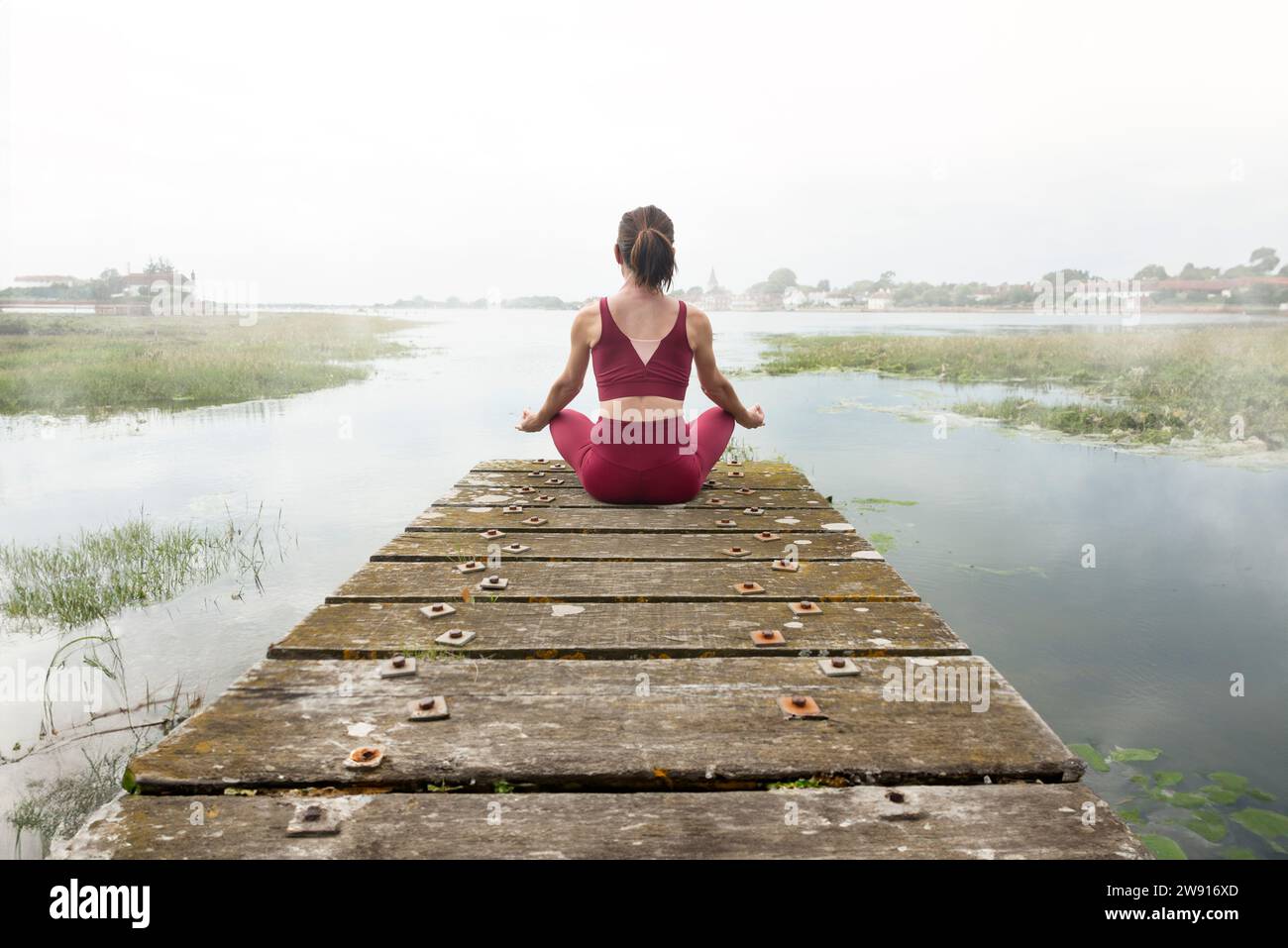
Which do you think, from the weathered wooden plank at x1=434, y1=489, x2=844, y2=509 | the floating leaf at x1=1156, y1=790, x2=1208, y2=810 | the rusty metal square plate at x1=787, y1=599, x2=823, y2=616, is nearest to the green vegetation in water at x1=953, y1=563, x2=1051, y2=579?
the weathered wooden plank at x1=434, y1=489, x2=844, y2=509

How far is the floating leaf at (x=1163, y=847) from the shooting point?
3531 millimetres

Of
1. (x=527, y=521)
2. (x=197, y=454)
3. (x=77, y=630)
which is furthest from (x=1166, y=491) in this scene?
(x=197, y=454)

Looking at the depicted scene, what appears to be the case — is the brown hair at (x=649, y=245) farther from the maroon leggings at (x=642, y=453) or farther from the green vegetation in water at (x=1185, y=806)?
the green vegetation in water at (x=1185, y=806)

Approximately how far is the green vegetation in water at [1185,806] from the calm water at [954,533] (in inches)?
2.2

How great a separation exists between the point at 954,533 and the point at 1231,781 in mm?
4908

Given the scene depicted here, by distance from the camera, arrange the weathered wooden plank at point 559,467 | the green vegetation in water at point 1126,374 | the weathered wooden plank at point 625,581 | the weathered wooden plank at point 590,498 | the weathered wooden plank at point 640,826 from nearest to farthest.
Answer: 1. the weathered wooden plank at point 640,826
2. the weathered wooden plank at point 625,581
3. the weathered wooden plank at point 590,498
4. the weathered wooden plank at point 559,467
5. the green vegetation in water at point 1126,374

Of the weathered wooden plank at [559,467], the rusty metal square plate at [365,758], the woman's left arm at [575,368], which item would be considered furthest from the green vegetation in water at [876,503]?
the rusty metal square plate at [365,758]

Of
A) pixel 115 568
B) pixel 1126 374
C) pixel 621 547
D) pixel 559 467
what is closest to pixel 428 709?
pixel 621 547

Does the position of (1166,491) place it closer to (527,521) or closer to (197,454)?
(527,521)

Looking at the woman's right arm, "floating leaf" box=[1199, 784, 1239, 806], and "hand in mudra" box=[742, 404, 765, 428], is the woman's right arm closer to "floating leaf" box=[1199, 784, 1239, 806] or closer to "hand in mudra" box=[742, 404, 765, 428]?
"hand in mudra" box=[742, 404, 765, 428]

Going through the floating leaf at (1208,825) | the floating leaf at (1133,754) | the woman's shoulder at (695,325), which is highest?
the woman's shoulder at (695,325)
